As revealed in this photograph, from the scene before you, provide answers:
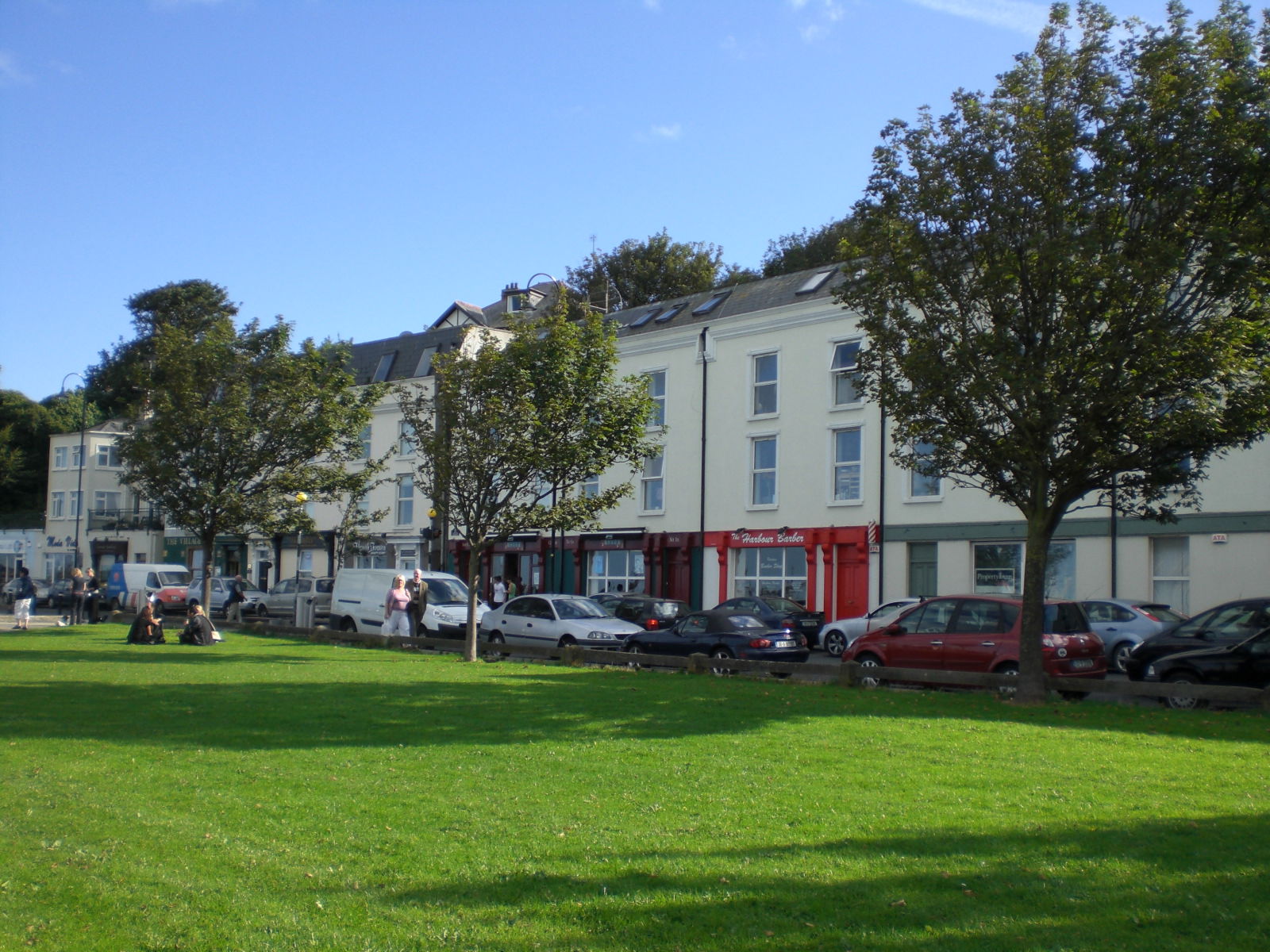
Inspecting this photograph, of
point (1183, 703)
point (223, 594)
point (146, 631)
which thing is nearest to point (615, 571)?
point (223, 594)

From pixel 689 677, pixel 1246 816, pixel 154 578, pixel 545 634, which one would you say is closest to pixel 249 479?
pixel 545 634

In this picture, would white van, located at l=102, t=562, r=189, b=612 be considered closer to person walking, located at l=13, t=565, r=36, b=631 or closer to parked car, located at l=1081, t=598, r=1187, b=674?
person walking, located at l=13, t=565, r=36, b=631

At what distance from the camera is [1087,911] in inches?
225

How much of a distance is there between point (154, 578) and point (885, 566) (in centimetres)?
3081

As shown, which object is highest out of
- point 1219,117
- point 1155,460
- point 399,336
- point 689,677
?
point 399,336

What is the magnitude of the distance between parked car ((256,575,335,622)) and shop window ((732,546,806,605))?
13.7 m

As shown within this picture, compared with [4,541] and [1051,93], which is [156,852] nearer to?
[1051,93]

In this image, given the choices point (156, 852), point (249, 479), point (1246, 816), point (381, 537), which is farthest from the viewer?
point (381, 537)

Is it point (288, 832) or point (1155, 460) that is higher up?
point (1155, 460)

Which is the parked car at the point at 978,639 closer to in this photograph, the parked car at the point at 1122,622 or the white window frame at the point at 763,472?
the parked car at the point at 1122,622

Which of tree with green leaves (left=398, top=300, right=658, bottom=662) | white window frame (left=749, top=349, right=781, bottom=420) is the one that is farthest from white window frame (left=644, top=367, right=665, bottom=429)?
tree with green leaves (left=398, top=300, right=658, bottom=662)

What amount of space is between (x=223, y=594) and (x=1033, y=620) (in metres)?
39.1

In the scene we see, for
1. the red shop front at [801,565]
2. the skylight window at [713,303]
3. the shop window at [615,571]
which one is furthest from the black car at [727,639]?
the skylight window at [713,303]

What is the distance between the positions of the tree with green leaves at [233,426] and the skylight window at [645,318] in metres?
15.5
